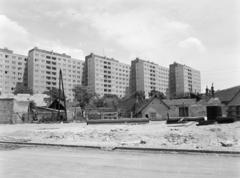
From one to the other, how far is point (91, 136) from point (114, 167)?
9.12 meters

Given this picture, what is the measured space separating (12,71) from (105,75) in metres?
43.8

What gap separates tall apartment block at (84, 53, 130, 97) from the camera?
394 feet

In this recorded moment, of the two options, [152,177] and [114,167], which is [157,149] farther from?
[152,177]

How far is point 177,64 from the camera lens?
14788 centimetres

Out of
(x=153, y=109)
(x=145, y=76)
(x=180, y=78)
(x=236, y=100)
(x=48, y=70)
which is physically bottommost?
(x=153, y=109)

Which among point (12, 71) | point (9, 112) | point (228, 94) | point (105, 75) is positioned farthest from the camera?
point (105, 75)

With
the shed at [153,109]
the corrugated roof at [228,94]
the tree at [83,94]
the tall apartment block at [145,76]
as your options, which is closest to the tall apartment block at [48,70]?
the tree at [83,94]

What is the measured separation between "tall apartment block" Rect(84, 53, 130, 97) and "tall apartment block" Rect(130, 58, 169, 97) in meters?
5.37

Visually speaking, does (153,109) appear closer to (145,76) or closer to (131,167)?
(131,167)

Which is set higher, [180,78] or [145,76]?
[180,78]

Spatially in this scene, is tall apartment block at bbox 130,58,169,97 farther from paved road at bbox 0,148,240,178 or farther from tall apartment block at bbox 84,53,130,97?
paved road at bbox 0,148,240,178

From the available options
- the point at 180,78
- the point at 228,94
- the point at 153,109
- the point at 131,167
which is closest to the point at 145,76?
the point at 180,78

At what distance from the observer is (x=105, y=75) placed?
124 m

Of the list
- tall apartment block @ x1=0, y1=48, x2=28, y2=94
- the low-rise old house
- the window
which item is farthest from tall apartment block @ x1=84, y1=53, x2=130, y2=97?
the window
